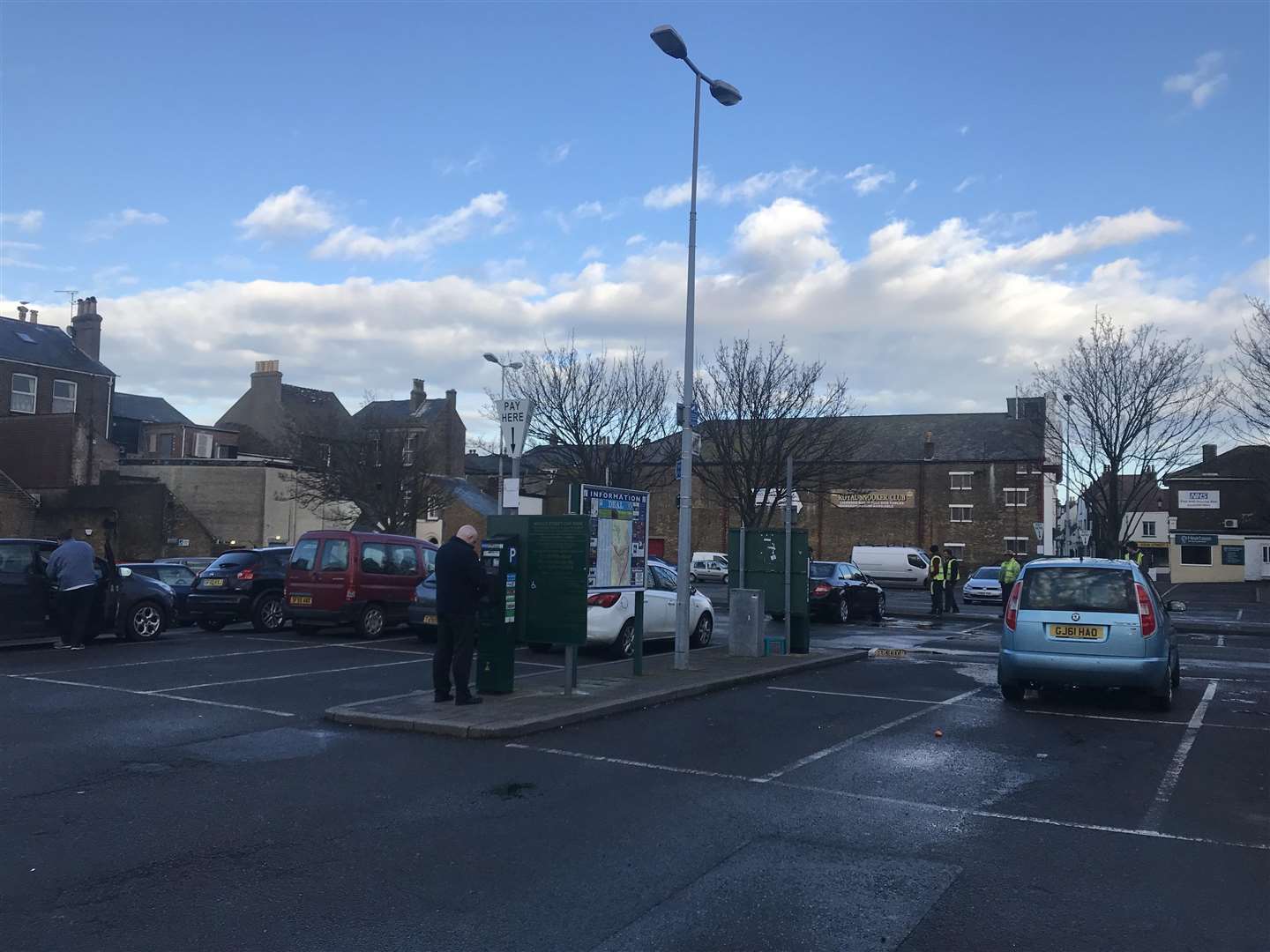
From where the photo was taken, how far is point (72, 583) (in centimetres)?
1485

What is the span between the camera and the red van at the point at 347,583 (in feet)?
56.5

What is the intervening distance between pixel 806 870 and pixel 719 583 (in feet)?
148

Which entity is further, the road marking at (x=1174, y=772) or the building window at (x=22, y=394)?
the building window at (x=22, y=394)

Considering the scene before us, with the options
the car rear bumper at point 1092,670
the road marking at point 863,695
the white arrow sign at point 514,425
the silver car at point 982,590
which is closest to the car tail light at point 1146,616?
the car rear bumper at point 1092,670

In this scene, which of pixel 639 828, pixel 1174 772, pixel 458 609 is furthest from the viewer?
pixel 458 609

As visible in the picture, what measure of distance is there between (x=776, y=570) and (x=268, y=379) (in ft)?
182

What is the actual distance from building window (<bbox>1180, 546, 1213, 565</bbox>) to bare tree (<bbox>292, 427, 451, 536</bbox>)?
45908mm

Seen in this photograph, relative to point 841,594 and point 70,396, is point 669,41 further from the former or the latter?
point 70,396

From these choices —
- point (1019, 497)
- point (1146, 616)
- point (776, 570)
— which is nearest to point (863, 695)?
point (1146, 616)

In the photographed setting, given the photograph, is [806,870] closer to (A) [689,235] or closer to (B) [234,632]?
(A) [689,235]

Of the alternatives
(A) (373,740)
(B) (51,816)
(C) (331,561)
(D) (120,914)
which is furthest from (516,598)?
(C) (331,561)

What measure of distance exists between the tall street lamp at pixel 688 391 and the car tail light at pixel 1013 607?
3954 mm

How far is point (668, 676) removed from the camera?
12.8m

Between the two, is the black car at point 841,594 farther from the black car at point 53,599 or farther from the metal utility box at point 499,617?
the metal utility box at point 499,617
